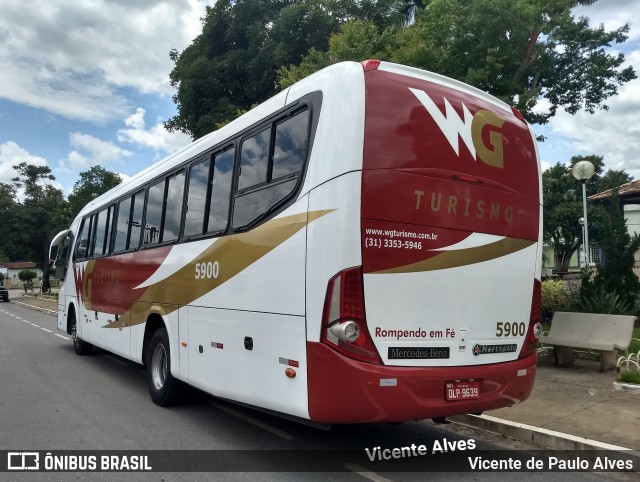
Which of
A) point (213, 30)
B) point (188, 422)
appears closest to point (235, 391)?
point (188, 422)

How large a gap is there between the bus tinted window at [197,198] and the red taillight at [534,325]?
12.3 feet

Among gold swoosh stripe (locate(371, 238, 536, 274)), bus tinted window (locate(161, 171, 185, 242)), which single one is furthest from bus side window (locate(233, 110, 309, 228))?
bus tinted window (locate(161, 171, 185, 242))

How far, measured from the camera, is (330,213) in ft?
13.6

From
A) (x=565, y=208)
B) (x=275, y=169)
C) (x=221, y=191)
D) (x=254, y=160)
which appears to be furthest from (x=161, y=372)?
(x=565, y=208)

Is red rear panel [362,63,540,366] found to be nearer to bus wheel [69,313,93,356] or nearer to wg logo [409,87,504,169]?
wg logo [409,87,504,169]

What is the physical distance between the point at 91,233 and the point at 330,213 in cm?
867

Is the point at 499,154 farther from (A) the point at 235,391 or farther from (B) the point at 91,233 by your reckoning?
(B) the point at 91,233

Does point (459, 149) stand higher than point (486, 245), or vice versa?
point (459, 149)

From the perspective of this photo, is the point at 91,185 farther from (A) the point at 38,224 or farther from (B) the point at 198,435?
(B) the point at 198,435

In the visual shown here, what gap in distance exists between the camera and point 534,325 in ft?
17.1

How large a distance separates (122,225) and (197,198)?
3391mm

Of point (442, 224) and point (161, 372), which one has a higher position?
point (442, 224)

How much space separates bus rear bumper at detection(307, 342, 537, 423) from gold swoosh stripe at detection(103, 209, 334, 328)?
1.05 metres

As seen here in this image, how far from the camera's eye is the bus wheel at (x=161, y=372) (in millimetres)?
6836
